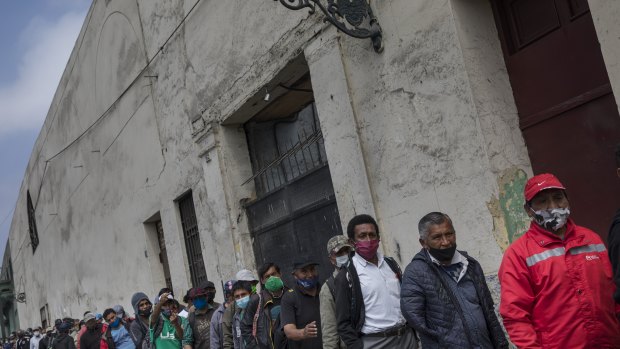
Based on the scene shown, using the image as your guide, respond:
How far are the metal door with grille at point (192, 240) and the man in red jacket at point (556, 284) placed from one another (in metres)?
7.84

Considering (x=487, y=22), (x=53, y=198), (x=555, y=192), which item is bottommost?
(x=555, y=192)

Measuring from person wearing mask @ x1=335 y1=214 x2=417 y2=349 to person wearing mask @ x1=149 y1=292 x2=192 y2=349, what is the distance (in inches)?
137

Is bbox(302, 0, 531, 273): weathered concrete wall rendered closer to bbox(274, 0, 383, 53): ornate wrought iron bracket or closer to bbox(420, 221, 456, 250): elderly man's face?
bbox(274, 0, 383, 53): ornate wrought iron bracket

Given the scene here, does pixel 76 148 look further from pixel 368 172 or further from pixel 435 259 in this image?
pixel 435 259

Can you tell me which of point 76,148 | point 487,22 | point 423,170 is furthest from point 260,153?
point 76,148

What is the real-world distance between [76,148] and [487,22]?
13.6 m

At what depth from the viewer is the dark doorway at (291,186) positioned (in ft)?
26.0

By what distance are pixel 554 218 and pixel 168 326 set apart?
5.37 m

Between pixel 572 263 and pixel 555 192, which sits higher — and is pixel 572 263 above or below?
below

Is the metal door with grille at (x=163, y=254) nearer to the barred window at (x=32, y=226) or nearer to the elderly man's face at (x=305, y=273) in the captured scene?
the elderly man's face at (x=305, y=273)

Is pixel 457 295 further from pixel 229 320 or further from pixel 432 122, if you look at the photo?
pixel 229 320

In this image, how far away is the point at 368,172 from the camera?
652 centimetres

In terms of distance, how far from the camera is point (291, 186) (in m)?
8.49

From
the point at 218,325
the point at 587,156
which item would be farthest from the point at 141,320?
the point at 587,156
